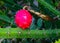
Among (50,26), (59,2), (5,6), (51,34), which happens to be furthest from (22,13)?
(5,6)

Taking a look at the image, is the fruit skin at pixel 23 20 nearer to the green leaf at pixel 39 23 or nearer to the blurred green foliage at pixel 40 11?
the blurred green foliage at pixel 40 11

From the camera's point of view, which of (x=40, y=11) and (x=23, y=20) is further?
(x=40, y=11)

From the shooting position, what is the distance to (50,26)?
1074mm

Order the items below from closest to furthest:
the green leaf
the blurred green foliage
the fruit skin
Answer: the fruit skin
the blurred green foliage
the green leaf

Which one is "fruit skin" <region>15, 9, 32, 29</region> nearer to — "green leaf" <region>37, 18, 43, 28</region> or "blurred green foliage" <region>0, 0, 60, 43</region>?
"blurred green foliage" <region>0, 0, 60, 43</region>

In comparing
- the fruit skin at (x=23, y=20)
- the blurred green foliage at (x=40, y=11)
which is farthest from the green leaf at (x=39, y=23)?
the fruit skin at (x=23, y=20)

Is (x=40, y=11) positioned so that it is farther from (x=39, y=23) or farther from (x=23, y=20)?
(x=23, y=20)

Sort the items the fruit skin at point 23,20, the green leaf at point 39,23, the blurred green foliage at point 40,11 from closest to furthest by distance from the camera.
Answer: the fruit skin at point 23,20
the blurred green foliage at point 40,11
the green leaf at point 39,23

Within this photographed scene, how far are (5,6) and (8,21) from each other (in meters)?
0.23

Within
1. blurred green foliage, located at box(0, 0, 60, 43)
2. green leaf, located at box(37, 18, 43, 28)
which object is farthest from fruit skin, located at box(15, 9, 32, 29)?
green leaf, located at box(37, 18, 43, 28)

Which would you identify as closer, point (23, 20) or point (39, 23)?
point (23, 20)

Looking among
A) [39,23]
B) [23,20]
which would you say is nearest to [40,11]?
[39,23]

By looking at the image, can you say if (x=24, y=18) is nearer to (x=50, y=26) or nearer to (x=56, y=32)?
(x=56, y=32)

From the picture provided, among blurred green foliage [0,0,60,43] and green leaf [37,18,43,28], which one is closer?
blurred green foliage [0,0,60,43]
